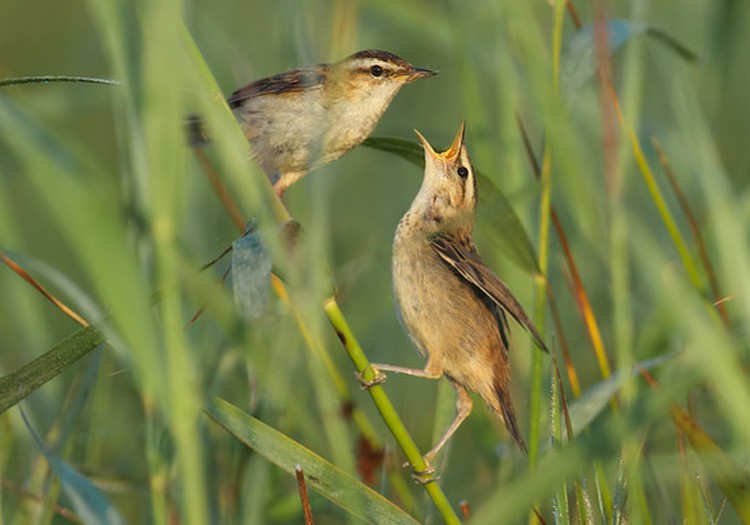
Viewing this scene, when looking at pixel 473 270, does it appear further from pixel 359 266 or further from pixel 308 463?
pixel 359 266

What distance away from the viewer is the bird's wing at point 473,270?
9.19ft

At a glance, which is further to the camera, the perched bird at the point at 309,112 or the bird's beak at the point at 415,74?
the bird's beak at the point at 415,74

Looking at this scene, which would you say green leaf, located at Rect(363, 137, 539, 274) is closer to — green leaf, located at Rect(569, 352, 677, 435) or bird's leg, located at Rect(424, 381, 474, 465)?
green leaf, located at Rect(569, 352, 677, 435)

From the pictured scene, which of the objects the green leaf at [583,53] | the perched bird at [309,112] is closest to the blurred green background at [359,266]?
the green leaf at [583,53]

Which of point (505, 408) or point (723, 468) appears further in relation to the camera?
point (505, 408)

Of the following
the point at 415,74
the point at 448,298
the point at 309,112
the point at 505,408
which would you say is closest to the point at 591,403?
the point at 505,408

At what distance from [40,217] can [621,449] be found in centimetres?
471

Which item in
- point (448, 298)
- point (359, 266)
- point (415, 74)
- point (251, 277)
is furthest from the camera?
point (359, 266)

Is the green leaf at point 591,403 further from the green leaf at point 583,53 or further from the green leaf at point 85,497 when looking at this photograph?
the green leaf at point 85,497

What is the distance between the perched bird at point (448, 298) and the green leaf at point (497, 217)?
14.1 inches

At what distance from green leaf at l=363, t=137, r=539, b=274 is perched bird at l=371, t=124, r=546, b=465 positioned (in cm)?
36

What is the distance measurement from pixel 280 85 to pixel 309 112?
17 cm

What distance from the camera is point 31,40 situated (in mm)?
7094

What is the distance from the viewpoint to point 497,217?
2850 mm
